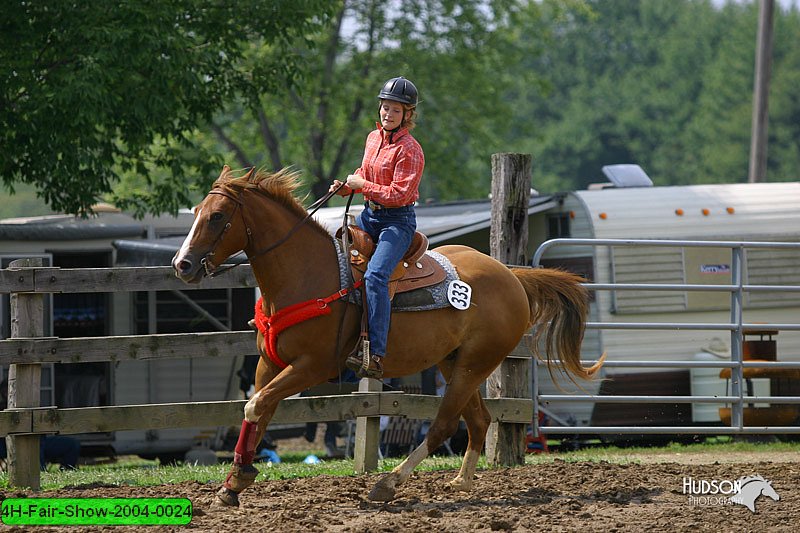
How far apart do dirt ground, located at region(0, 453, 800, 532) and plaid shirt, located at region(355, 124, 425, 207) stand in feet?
6.22

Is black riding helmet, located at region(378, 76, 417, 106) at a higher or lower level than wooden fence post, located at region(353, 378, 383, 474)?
higher

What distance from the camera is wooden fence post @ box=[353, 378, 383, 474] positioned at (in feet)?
26.8

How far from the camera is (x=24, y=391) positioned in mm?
→ 7363

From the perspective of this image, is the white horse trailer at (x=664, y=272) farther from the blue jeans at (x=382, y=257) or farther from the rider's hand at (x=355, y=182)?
the rider's hand at (x=355, y=182)

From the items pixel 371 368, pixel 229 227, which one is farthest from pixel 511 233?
pixel 229 227

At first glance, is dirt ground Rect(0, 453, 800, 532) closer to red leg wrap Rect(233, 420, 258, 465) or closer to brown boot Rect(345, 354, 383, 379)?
red leg wrap Rect(233, 420, 258, 465)

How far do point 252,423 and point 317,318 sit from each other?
736 millimetres

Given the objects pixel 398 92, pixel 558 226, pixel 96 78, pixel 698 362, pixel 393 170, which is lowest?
pixel 698 362

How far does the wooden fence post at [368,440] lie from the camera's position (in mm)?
8180

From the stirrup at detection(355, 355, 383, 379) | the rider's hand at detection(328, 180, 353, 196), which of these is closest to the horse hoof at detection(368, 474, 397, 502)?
the stirrup at detection(355, 355, 383, 379)

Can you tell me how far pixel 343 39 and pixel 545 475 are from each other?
63.9ft

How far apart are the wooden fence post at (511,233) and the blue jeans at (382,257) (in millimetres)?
2017

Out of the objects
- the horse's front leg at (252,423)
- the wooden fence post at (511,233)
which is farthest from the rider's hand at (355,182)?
the wooden fence post at (511,233)
